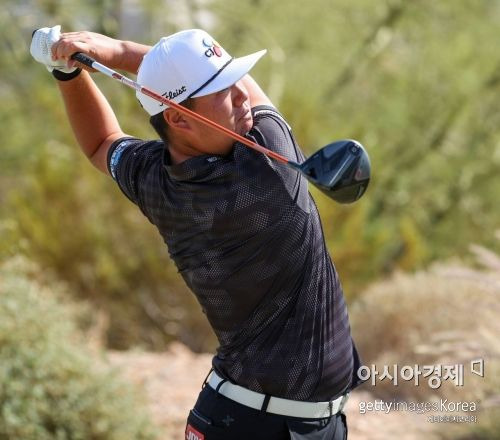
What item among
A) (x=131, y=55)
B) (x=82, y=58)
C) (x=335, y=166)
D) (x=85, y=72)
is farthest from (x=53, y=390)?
(x=335, y=166)

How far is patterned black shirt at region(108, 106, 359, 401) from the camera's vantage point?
10.0ft

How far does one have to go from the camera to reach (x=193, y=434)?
3285 millimetres

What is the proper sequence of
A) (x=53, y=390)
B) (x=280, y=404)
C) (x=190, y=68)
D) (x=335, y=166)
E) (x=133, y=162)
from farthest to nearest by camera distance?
(x=53, y=390), (x=133, y=162), (x=280, y=404), (x=190, y=68), (x=335, y=166)

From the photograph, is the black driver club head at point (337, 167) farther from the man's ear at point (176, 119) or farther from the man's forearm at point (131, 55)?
the man's forearm at point (131, 55)

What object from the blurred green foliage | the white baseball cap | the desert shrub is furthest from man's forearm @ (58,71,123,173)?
the blurred green foliage

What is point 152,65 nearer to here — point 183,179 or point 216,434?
point 183,179

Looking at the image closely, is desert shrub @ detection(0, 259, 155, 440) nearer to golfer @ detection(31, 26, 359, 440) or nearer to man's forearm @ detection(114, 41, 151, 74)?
golfer @ detection(31, 26, 359, 440)

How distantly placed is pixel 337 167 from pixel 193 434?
40.6 inches

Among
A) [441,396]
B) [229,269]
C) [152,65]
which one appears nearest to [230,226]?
[229,269]

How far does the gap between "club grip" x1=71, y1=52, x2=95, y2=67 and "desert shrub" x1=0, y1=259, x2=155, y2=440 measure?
2099mm

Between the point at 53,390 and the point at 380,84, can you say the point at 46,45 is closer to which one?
the point at 53,390

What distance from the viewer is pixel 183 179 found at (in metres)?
3.08

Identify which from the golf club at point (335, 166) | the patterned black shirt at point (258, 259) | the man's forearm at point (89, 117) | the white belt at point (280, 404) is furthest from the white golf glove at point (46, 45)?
the white belt at point (280, 404)

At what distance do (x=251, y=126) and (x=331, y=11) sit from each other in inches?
415
